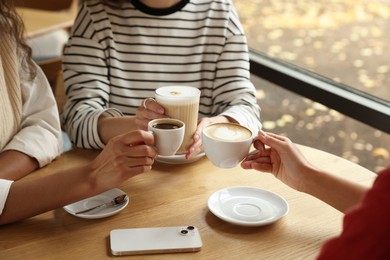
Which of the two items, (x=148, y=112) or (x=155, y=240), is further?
(x=148, y=112)

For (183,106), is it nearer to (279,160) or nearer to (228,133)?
(228,133)

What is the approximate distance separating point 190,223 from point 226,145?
0.62ft

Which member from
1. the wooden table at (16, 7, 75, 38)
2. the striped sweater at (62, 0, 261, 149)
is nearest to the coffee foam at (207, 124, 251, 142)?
the striped sweater at (62, 0, 261, 149)

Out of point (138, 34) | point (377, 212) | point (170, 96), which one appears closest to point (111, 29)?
point (138, 34)

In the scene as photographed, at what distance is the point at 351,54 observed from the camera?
10.4ft

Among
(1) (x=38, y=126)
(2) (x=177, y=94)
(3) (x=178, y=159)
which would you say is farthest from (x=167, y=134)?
(1) (x=38, y=126)

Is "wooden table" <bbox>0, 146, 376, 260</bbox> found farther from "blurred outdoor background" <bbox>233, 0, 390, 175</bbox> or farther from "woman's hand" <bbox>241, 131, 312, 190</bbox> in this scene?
"blurred outdoor background" <bbox>233, 0, 390, 175</bbox>

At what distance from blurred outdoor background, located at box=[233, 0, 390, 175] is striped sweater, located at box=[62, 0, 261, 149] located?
946 millimetres

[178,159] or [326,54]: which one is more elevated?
[178,159]

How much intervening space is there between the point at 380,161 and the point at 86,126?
6.24 feet

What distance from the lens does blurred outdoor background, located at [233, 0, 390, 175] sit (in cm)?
286

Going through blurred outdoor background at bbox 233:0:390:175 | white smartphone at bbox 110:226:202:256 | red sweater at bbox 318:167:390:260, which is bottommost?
blurred outdoor background at bbox 233:0:390:175

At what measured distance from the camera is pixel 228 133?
50.4 inches

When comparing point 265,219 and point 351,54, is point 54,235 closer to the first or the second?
point 265,219
